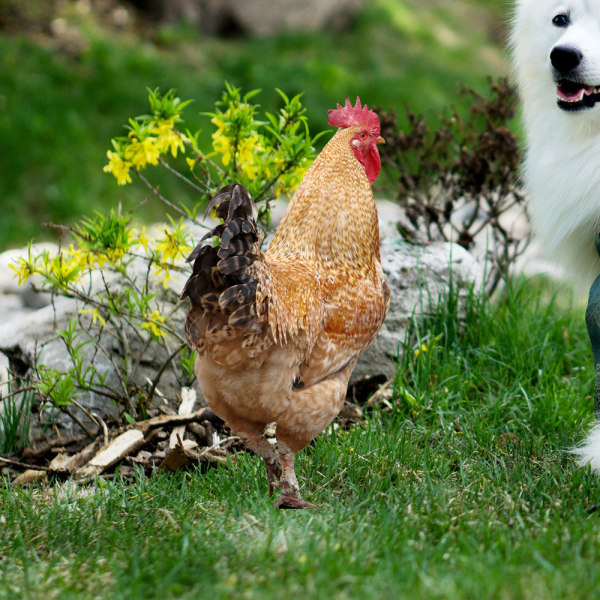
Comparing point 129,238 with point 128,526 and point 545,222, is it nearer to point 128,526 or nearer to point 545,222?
point 128,526

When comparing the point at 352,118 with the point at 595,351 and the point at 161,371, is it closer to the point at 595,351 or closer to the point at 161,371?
the point at 595,351

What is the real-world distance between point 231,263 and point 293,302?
0.30 metres

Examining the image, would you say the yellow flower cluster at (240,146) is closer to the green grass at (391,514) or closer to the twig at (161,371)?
the twig at (161,371)

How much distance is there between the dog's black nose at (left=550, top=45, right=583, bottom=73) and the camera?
2.77m

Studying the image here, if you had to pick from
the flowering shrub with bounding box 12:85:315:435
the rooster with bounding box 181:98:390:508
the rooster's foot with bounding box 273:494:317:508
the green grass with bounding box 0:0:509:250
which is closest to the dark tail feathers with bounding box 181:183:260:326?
the rooster with bounding box 181:98:390:508

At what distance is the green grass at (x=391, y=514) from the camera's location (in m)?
2.16

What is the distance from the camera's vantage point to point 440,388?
12.8ft

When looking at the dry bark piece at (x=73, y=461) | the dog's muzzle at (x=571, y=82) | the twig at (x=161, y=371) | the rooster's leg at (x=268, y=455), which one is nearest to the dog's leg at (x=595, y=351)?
the dog's muzzle at (x=571, y=82)

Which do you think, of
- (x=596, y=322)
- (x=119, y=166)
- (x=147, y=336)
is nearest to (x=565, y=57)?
(x=596, y=322)

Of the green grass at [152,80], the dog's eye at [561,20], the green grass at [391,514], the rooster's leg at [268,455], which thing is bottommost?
the green grass at [391,514]

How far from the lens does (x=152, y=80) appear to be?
9.16 meters

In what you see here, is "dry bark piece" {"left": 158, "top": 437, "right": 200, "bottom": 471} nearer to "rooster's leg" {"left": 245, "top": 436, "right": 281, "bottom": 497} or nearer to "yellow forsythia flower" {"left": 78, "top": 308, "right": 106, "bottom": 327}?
"rooster's leg" {"left": 245, "top": 436, "right": 281, "bottom": 497}

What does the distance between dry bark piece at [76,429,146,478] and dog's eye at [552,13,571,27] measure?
2538 mm

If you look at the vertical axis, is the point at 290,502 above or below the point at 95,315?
below
